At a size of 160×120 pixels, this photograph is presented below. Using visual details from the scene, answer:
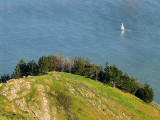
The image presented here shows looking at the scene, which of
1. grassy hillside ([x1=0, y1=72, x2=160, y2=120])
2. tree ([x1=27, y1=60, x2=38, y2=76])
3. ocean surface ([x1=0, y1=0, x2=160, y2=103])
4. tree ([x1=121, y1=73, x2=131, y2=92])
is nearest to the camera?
grassy hillside ([x1=0, y1=72, x2=160, y2=120])

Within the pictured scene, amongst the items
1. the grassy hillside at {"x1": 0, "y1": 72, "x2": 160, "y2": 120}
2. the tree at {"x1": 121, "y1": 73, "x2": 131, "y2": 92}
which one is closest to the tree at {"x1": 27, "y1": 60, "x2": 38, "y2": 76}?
the grassy hillside at {"x1": 0, "y1": 72, "x2": 160, "y2": 120}

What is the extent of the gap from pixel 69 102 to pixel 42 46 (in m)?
98.2

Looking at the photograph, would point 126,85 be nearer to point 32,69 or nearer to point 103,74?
point 103,74

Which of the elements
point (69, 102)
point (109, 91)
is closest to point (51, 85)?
point (69, 102)

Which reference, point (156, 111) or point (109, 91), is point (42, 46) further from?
point (156, 111)

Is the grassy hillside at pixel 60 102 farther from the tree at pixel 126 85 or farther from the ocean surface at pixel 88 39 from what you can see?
the ocean surface at pixel 88 39

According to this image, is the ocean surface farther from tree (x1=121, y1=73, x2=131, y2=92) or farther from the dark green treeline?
tree (x1=121, y1=73, x2=131, y2=92)

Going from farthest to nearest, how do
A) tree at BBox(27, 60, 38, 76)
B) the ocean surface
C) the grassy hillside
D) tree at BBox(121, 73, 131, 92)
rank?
1. the ocean surface
2. tree at BBox(27, 60, 38, 76)
3. tree at BBox(121, 73, 131, 92)
4. the grassy hillside

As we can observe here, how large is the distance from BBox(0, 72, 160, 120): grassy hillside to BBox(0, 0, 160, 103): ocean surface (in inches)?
1749

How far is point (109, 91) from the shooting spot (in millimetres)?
78062

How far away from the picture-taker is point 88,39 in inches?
6299

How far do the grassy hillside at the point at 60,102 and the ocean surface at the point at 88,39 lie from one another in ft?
146

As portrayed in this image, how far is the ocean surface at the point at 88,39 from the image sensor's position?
13675 centimetres

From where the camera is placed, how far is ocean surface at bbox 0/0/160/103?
449ft
